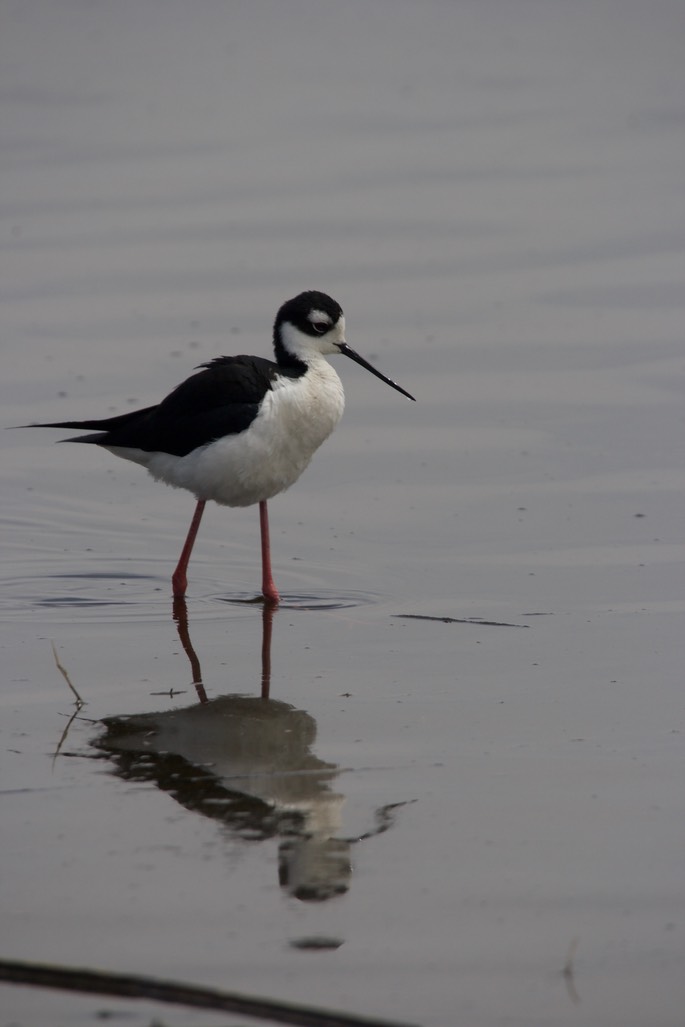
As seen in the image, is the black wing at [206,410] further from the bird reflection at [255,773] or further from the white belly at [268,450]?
the bird reflection at [255,773]

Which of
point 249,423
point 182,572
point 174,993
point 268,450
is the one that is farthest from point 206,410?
point 174,993

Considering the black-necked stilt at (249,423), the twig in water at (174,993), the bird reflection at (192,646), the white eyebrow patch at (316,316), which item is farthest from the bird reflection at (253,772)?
the white eyebrow patch at (316,316)

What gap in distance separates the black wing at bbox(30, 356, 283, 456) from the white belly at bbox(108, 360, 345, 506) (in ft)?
0.13

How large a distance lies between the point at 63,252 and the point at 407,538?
5466 mm

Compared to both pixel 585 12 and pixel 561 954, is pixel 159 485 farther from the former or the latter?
pixel 585 12

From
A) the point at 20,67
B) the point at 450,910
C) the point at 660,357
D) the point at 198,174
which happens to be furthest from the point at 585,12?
the point at 450,910

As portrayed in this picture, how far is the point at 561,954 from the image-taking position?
3.86 metres

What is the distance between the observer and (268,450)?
705cm

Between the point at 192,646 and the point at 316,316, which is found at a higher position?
the point at 316,316

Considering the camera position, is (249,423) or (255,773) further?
(249,423)

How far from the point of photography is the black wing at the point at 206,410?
23.2ft

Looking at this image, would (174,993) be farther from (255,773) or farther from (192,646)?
(192,646)

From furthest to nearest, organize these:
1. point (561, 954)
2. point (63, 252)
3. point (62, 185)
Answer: point (62, 185) < point (63, 252) < point (561, 954)

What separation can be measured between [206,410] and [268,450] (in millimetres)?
325
